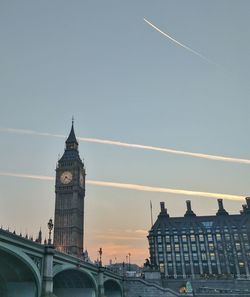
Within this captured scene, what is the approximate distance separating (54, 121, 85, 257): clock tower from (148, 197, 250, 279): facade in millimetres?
27196

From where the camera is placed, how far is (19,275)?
38.7 metres

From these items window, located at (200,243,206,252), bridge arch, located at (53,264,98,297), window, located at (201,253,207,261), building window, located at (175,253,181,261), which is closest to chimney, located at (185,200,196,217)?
window, located at (200,243,206,252)

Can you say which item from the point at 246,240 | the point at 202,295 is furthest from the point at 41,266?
the point at 246,240

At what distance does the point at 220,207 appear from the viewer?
132 meters

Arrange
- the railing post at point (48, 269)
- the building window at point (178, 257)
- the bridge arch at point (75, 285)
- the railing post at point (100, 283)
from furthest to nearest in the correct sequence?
the building window at point (178, 257) < the railing post at point (100, 283) < the bridge arch at point (75, 285) < the railing post at point (48, 269)

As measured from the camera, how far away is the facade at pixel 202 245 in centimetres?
11581

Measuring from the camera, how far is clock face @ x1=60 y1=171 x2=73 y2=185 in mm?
132000

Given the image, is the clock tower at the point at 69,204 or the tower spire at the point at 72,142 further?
the tower spire at the point at 72,142

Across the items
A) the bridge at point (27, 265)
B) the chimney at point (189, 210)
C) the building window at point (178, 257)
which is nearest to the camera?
the bridge at point (27, 265)

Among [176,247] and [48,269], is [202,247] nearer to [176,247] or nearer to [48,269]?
[176,247]

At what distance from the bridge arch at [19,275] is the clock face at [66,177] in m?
91.6

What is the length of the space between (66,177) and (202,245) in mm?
55125

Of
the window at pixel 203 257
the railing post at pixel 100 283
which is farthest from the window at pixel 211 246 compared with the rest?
the railing post at pixel 100 283

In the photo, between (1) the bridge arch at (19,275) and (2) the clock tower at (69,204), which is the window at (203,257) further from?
(1) the bridge arch at (19,275)
